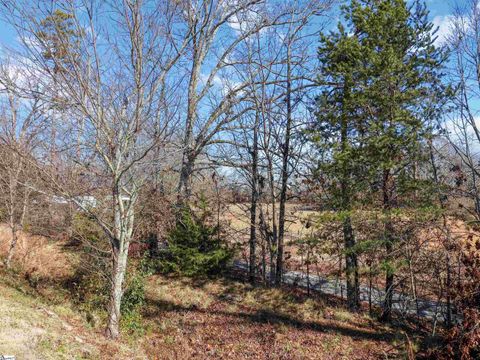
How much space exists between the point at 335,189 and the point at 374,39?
3.94 metres

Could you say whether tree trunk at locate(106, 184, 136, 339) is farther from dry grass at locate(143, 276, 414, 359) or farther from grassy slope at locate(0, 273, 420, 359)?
dry grass at locate(143, 276, 414, 359)

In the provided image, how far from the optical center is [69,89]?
252 inches

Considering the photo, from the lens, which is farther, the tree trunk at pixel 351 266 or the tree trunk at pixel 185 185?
the tree trunk at pixel 185 185

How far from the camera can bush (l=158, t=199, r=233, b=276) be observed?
38.2 feet

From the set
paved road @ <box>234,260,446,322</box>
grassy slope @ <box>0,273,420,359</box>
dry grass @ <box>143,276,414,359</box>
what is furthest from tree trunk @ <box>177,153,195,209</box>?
paved road @ <box>234,260,446,322</box>

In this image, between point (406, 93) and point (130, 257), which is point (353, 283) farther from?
point (130, 257)

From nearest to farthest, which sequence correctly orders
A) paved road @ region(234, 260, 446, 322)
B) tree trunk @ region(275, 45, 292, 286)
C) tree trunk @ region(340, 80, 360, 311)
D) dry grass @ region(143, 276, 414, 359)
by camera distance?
dry grass @ region(143, 276, 414, 359) < tree trunk @ region(340, 80, 360, 311) < paved road @ region(234, 260, 446, 322) < tree trunk @ region(275, 45, 292, 286)

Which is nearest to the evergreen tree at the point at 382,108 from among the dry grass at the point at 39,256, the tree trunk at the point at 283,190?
the tree trunk at the point at 283,190

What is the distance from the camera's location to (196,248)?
38.7 ft

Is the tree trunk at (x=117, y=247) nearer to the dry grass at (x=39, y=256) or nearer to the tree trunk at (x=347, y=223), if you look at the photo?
the dry grass at (x=39, y=256)

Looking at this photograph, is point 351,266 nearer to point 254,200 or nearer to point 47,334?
point 254,200

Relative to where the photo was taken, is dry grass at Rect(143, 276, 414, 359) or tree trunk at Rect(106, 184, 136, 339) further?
dry grass at Rect(143, 276, 414, 359)

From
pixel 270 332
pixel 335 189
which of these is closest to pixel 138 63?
pixel 335 189

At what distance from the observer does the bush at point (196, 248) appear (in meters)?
11.6
